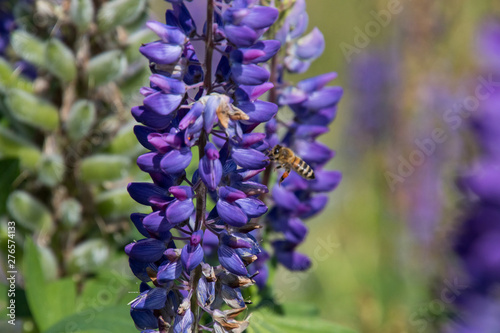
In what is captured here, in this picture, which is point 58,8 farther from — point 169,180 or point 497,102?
point 497,102

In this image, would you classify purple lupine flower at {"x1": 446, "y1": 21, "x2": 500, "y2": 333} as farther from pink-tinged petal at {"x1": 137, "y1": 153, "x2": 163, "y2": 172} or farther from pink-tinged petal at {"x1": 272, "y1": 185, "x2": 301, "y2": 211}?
pink-tinged petal at {"x1": 137, "y1": 153, "x2": 163, "y2": 172}

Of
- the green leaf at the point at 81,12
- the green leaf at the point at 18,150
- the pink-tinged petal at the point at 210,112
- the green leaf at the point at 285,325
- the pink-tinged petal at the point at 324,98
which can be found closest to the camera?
the pink-tinged petal at the point at 210,112

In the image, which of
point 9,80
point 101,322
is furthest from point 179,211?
point 9,80

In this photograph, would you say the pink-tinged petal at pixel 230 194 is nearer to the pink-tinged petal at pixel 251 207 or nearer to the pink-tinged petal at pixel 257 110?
the pink-tinged petal at pixel 251 207

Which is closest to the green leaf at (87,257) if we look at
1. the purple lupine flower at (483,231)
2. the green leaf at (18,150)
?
the green leaf at (18,150)

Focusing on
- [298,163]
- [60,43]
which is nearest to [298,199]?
[298,163]

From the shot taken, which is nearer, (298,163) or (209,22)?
(209,22)
